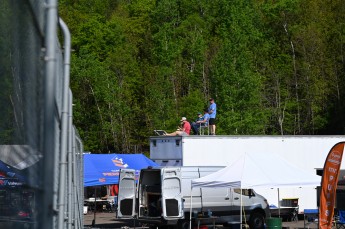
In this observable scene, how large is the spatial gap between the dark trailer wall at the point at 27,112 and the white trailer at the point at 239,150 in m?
24.3

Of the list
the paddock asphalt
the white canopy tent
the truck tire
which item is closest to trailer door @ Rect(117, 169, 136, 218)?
the paddock asphalt

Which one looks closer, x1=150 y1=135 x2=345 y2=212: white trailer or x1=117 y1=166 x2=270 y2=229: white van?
x1=117 y1=166 x2=270 y2=229: white van

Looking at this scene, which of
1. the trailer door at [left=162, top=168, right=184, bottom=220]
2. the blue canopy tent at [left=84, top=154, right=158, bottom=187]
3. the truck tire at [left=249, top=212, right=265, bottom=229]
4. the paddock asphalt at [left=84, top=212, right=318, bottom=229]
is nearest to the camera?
the trailer door at [left=162, top=168, right=184, bottom=220]

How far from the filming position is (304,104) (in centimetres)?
6856

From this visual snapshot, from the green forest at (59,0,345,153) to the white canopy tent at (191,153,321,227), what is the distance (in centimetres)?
3593

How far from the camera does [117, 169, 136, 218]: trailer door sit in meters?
27.5

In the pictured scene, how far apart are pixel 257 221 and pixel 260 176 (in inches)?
260

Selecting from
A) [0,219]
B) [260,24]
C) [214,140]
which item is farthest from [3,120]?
[260,24]

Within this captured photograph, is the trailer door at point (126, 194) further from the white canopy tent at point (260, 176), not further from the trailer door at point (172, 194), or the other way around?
the white canopy tent at point (260, 176)

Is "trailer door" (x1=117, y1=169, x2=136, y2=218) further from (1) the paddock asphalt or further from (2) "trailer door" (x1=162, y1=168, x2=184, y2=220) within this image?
(2) "trailer door" (x1=162, y1=168, x2=184, y2=220)

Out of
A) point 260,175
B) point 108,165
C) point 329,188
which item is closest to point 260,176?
point 260,175

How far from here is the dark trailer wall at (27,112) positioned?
3.76m

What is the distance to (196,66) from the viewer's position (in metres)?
68.0

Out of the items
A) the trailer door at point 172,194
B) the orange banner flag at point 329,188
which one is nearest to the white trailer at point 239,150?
the trailer door at point 172,194
